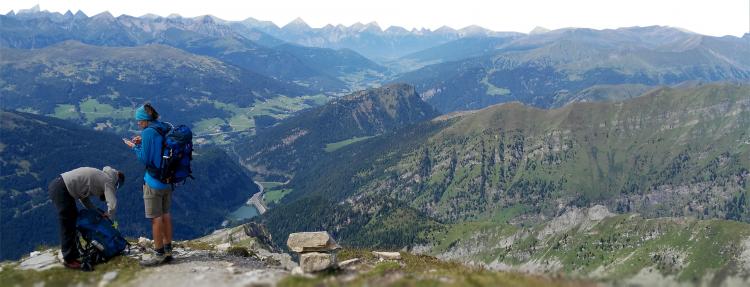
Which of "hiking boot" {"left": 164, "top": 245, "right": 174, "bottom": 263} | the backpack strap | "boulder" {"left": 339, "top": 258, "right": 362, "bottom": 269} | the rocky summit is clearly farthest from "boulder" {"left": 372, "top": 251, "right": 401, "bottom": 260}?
the backpack strap

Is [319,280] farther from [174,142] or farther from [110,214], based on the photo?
[110,214]

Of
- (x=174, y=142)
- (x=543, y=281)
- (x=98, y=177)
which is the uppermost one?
(x=174, y=142)

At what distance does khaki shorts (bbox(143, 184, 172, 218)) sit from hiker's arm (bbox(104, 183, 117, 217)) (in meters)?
1.30

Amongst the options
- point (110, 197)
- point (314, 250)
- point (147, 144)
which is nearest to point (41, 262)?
point (110, 197)

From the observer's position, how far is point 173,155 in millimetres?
23656

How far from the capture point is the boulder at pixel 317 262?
23.7 meters

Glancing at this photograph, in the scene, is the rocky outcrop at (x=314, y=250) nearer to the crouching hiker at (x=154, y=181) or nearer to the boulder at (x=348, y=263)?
the boulder at (x=348, y=263)

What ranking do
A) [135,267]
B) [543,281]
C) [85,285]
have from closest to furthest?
1. [543,281]
2. [85,285]
3. [135,267]

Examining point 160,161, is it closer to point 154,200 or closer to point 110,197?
point 154,200

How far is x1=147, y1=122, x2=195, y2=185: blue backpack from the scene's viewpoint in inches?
929

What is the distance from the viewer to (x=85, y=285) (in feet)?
66.6

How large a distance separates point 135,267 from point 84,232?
3335mm

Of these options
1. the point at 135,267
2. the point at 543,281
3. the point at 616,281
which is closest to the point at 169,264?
the point at 135,267

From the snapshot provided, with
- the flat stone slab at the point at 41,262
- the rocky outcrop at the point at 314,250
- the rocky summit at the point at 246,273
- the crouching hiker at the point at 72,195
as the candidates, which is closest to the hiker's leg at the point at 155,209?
the crouching hiker at the point at 72,195
